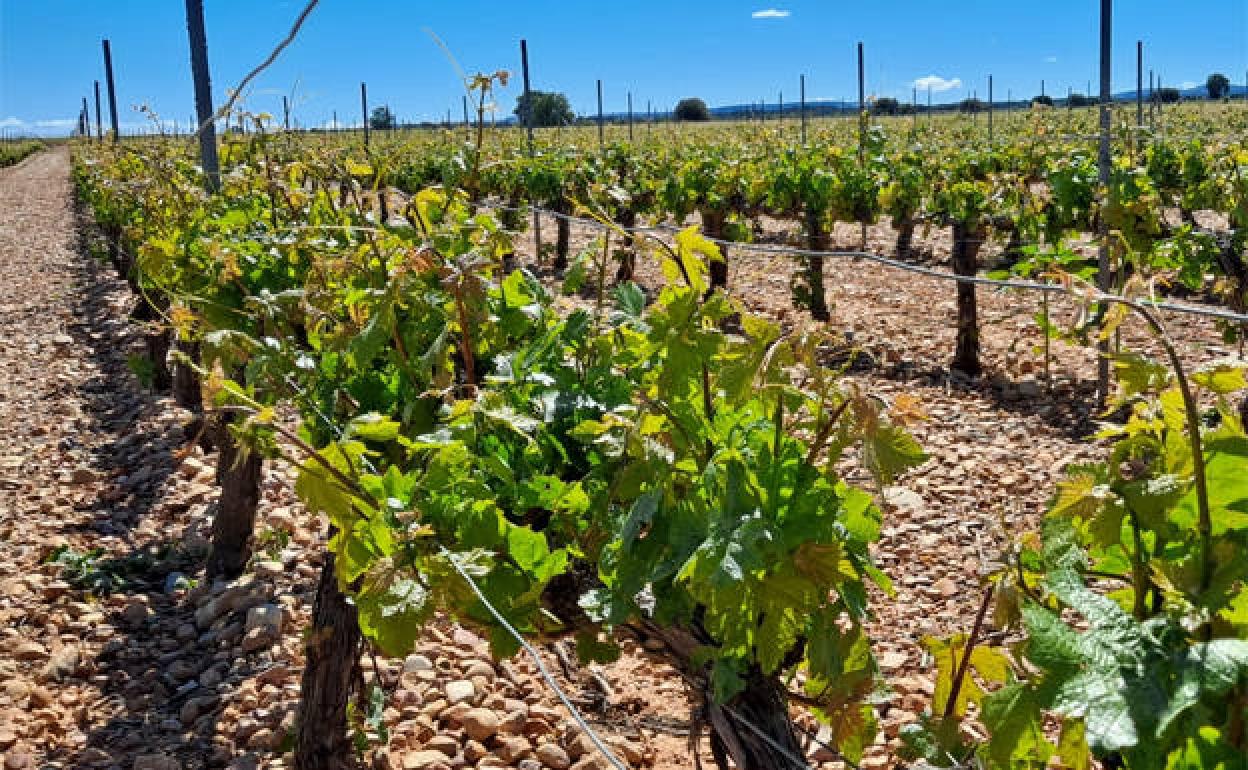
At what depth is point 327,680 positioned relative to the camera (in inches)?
118

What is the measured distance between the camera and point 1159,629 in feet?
3.56

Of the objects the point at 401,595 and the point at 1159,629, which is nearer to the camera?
A: the point at 1159,629

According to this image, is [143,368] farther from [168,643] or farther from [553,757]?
[553,757]

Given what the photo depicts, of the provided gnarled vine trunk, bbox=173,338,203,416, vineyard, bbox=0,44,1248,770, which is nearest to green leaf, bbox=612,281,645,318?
vineyard, bbox=0,44,1248,770

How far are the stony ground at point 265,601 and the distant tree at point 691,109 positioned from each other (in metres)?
81.8

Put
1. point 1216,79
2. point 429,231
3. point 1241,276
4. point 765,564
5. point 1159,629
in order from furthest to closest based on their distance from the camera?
point 1216,79
point 1241,276
point 429,231
point 765,564
point 1159,629

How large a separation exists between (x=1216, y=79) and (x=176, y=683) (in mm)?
93178

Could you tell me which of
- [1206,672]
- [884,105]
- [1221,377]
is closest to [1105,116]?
[1221,377]

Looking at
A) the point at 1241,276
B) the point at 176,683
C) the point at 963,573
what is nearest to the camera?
the point at 176,683

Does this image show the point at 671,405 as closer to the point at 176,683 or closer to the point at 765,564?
the point at 765,564

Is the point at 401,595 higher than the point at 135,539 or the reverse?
higher

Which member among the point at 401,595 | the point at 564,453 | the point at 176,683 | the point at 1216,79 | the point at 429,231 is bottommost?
the point at 176,683

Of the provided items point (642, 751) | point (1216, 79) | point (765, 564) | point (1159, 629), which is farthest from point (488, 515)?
point (1216, 79)

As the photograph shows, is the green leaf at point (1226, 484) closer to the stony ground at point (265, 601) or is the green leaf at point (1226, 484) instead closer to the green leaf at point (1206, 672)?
the green leaf at point (1206, 672)
